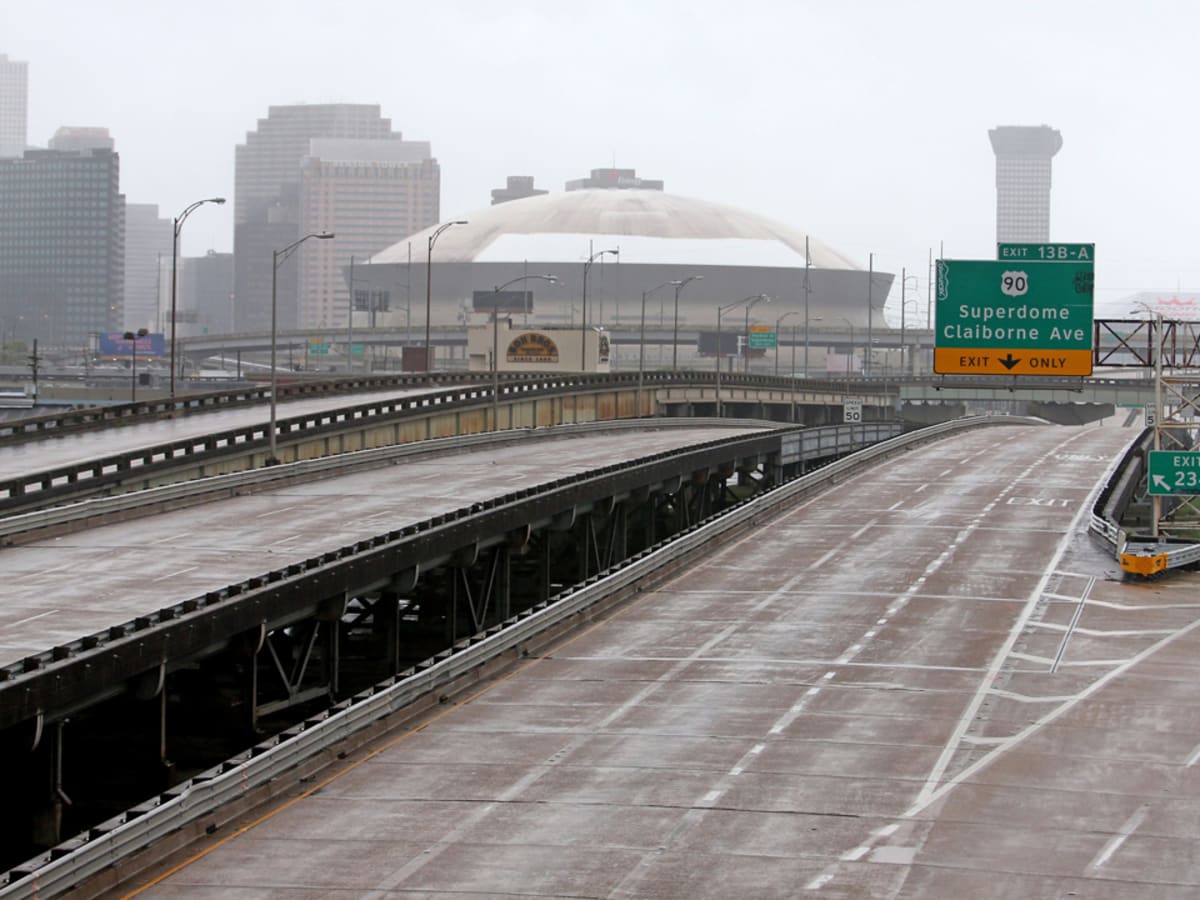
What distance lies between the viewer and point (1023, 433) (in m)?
118

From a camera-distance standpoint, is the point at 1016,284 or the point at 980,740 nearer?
the point at 980,740

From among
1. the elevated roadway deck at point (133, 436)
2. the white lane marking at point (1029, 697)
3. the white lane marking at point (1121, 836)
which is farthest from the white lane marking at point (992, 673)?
the elevated roadway deck at point (133, 436)

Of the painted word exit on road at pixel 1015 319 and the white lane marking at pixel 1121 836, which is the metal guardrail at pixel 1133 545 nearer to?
the painted word exit on road at pixel 1015 319

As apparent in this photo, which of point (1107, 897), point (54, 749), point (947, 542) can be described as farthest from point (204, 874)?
point (947, 542)

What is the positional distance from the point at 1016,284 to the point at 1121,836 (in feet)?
116

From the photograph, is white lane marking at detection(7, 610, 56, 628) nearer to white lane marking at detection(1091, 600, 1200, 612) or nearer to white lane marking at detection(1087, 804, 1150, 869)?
white lane marking at detection(1087, 804, 1150, 869)

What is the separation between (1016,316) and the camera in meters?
56.9

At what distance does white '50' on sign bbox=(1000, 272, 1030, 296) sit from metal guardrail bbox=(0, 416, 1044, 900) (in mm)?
14865

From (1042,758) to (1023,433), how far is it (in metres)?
93.0

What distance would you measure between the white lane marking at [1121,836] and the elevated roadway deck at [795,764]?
0.05 metres

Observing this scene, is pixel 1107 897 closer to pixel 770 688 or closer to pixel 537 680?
pixel 770 688

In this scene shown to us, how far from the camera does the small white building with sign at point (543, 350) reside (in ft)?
415

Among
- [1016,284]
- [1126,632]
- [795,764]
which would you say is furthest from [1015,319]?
[795,764]

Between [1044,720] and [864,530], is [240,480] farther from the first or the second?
[1044,720]
